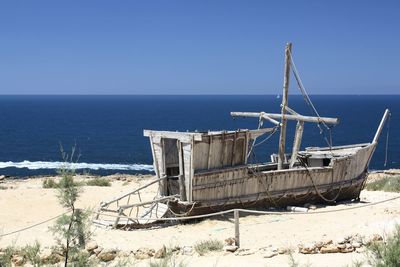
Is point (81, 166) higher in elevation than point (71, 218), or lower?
lower

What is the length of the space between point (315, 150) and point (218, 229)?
28.8ft

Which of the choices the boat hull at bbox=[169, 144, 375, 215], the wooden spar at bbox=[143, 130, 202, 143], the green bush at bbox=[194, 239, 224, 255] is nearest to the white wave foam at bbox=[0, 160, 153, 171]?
the boat hull at bbox=[169, 144, 375, 215]

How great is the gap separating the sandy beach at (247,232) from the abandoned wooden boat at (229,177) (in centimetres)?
65

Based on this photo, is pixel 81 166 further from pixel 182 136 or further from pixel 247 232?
pixel 247 232

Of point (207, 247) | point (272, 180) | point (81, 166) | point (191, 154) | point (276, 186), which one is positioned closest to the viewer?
point (207, 247)

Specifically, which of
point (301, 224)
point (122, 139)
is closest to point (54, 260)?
point (301, 224)

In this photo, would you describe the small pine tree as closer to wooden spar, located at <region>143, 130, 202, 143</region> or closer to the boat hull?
wooden spar, located at <region>143, 130, 202, 143</region>

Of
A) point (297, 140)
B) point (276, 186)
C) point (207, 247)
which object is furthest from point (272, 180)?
point (207, 247)

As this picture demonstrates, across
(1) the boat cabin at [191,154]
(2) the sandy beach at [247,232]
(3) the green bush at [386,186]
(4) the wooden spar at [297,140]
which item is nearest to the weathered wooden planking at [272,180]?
(1) the boat cabin at [191,154]

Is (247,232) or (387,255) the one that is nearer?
(387,255)

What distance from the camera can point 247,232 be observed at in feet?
45.7

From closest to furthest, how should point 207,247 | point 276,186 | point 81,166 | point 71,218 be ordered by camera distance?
1. point 71,218
2. point 207,247
3. point 276,186
4. point 81,166

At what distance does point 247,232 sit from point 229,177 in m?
2.77

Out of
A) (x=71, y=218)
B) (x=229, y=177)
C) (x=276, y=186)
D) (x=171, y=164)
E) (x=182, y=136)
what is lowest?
(x=276, y=186)
